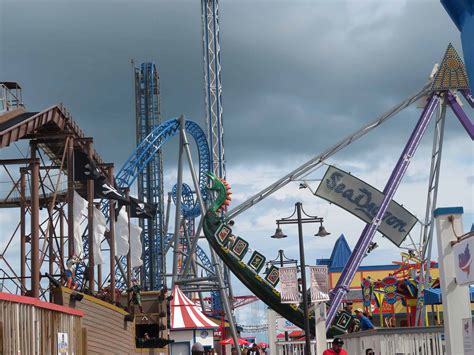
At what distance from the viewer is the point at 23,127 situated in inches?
811

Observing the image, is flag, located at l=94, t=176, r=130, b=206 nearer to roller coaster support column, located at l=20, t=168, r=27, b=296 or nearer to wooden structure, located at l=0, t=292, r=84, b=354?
roller coaster support column, located at l=20, t=168, r=27, b=296

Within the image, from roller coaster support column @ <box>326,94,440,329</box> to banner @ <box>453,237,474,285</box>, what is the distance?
14814 millimetres

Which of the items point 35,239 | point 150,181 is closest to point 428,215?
point 35,239

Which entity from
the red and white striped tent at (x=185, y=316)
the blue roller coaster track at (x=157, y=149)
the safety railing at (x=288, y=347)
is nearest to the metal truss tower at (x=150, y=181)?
the blue roller coaster track at (x=157, y=149)

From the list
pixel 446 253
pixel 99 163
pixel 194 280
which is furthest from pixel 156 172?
pixel 446 253

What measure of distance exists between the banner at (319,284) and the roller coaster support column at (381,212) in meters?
8.20

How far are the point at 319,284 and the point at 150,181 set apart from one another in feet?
172

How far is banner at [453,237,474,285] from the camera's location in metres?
10.8

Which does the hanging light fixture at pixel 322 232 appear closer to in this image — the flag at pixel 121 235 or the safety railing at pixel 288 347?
the safety railing at pixel 288 347

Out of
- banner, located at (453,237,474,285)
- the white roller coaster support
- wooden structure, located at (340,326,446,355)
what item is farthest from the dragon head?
banner, located at (453,237,474,285)

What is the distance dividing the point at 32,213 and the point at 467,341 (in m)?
12.0

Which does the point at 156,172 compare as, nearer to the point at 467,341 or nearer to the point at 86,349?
the point at 86,349

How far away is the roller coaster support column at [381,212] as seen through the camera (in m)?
27.1

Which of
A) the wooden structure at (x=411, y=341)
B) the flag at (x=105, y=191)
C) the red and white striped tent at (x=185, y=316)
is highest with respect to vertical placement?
the flag at (x=105, y=191)
